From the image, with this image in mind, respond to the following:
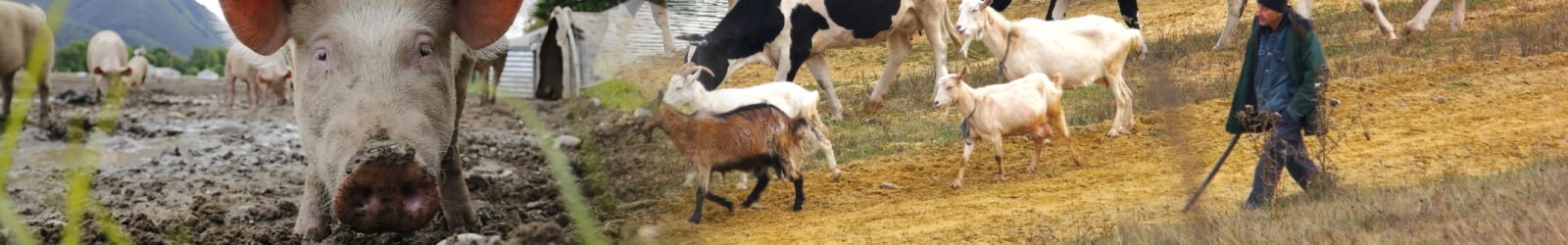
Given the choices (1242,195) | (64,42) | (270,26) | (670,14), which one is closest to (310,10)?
(270,26)

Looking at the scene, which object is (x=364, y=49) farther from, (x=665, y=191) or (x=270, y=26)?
(x=665, y=191)

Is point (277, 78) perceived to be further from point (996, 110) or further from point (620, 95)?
point (620, 95)

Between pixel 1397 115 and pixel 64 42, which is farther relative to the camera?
pixel 1397 115

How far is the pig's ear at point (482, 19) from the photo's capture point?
341cm

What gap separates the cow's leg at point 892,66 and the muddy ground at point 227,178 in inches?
81.1

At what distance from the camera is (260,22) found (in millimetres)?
3248

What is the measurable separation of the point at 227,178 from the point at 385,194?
4.89 m

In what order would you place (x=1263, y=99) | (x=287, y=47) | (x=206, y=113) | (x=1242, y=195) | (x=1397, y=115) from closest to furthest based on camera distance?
(x=287, y=47)
(x=1263, y=99)
(x=1242, y=195)
(x=1397, y=115)
(x=206, y=113)

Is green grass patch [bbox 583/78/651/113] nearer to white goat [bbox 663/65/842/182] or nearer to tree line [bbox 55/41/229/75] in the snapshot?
tree line [bbox 55/41/229/75]

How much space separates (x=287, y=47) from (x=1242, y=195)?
4.44 metres

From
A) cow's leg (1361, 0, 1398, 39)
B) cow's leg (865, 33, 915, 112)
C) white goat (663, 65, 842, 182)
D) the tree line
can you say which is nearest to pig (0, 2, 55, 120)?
white goat (663, 65, 842, 182)

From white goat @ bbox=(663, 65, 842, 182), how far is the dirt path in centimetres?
31

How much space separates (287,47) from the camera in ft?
12.0

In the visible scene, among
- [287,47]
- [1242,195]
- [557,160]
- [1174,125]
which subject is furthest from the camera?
[1242,195]
